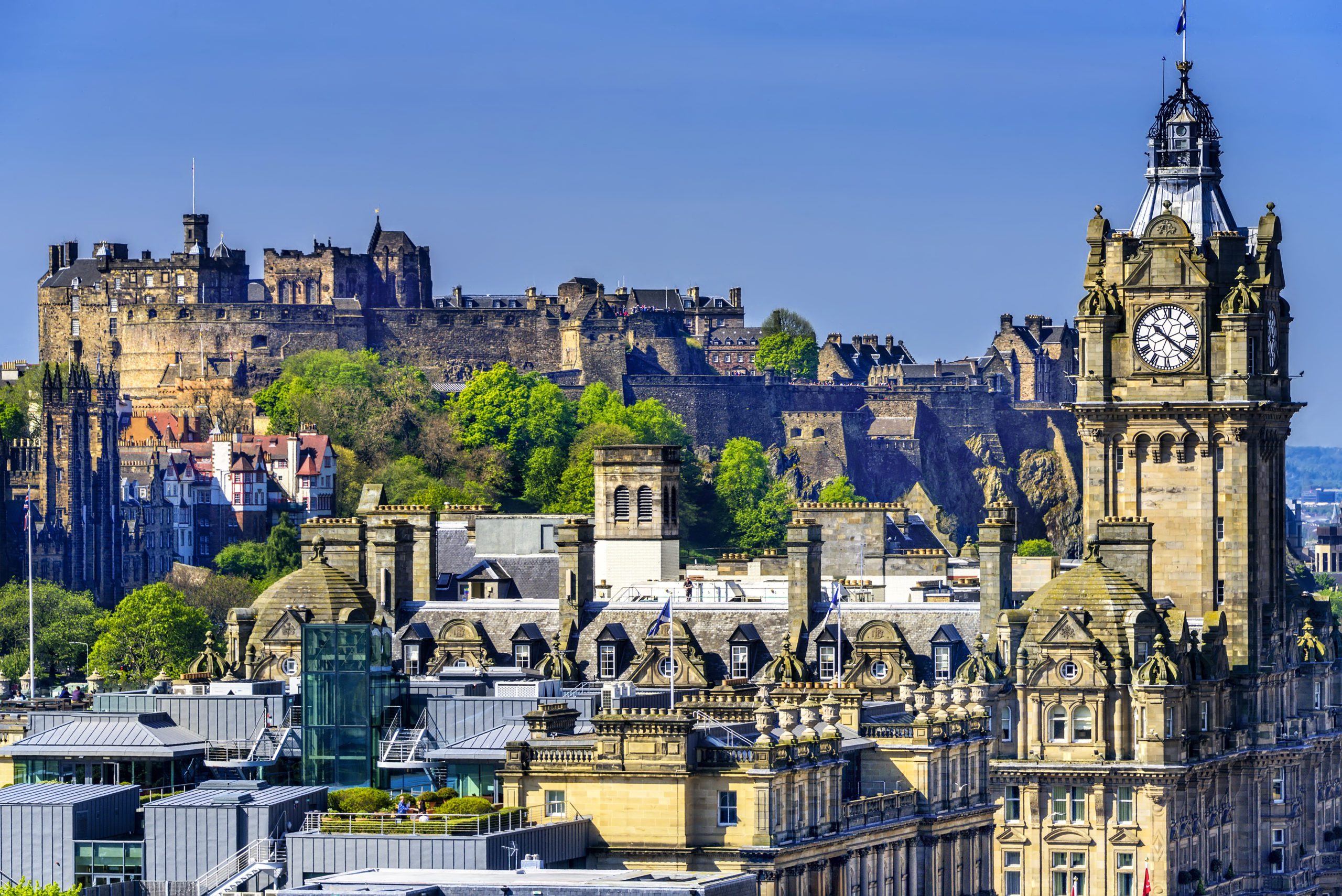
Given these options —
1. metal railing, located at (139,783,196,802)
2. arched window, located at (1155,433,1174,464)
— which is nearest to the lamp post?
arched window, located at (1155,433,1174,464)

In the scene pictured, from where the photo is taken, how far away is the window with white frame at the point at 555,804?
81000mm

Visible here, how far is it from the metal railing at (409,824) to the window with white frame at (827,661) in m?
37.3

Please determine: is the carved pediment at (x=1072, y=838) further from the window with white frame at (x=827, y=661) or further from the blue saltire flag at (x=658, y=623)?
the blue saltire flag at (x=658, y=623)

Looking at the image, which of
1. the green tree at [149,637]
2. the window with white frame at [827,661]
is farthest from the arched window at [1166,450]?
the green tree at [149,637]

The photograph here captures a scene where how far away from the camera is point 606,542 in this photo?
136750 mm

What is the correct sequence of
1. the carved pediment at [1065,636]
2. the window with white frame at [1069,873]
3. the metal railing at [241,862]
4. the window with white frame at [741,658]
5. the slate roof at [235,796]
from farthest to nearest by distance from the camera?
the window with white frame at [741,658], the window with white frame at [1069,873], the carved pediment at [1065,636], the slate roof at [235,796], the metal railing at [241,862]

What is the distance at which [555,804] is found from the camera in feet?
266

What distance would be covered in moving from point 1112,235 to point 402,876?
5781cm

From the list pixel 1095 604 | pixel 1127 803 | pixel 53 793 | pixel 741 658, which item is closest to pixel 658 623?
pixel 741 658

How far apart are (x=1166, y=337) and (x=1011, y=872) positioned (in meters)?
19.4

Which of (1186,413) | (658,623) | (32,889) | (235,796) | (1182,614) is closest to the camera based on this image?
(32,889)

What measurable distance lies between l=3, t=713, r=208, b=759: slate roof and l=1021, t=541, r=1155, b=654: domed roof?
32.8m

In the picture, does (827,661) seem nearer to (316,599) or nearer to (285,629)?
(316,599)

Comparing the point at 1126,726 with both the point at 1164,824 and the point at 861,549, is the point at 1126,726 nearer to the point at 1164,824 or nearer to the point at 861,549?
the point at 1164,824
